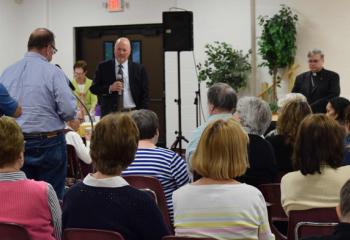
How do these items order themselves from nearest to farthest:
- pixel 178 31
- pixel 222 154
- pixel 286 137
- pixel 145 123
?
pixel 222 154 < pixel 145 123 < pixel 286 137 < pixel 178 31

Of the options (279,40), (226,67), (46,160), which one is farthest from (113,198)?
(226,67)

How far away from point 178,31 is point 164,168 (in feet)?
18.3

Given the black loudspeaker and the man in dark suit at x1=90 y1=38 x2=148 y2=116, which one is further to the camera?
the black loudspeaker

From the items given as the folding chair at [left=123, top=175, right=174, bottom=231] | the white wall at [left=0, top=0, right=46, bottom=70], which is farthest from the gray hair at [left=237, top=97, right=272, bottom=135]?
the white wall at [left=0, top=0, right=46, bottom=70]

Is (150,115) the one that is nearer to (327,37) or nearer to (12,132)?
(12,132)

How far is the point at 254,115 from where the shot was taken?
429 centimetres

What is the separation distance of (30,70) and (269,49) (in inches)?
216

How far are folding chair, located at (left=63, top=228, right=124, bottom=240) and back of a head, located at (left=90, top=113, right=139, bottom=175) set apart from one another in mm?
326

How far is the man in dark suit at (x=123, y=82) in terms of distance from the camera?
6.97m

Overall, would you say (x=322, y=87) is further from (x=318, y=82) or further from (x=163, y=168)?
(x=163, y=168)

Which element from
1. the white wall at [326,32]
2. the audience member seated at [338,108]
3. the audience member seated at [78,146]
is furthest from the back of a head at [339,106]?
the white wall at [326,32]

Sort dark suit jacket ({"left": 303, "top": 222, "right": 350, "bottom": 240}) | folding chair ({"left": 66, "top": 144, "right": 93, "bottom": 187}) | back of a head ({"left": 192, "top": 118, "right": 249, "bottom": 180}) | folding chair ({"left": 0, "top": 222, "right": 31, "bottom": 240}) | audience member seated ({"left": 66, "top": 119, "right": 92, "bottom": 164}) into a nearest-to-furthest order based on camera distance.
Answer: dark suit jacket ({"left": 303, "top": 222, "right": 350, "bottom": 240}), folding chair ({"left": 0, "top": 222, "right": 31, "bottom": 240}), back of a head ({"left": 192, "top": 118, "right": 249, "bottom": 180}), audience member seated ({"left": 66, "top": 119, "right": 92, "bottom": 164}), folding chair ({"left": 66, "top": 144, "right": 93, "bottom": 187})

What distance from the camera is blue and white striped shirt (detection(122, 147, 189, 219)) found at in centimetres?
347

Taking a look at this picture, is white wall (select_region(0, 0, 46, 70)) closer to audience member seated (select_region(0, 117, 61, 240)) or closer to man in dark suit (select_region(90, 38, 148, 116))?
man in dark suit (select_region(90, 38, 148, 116))
